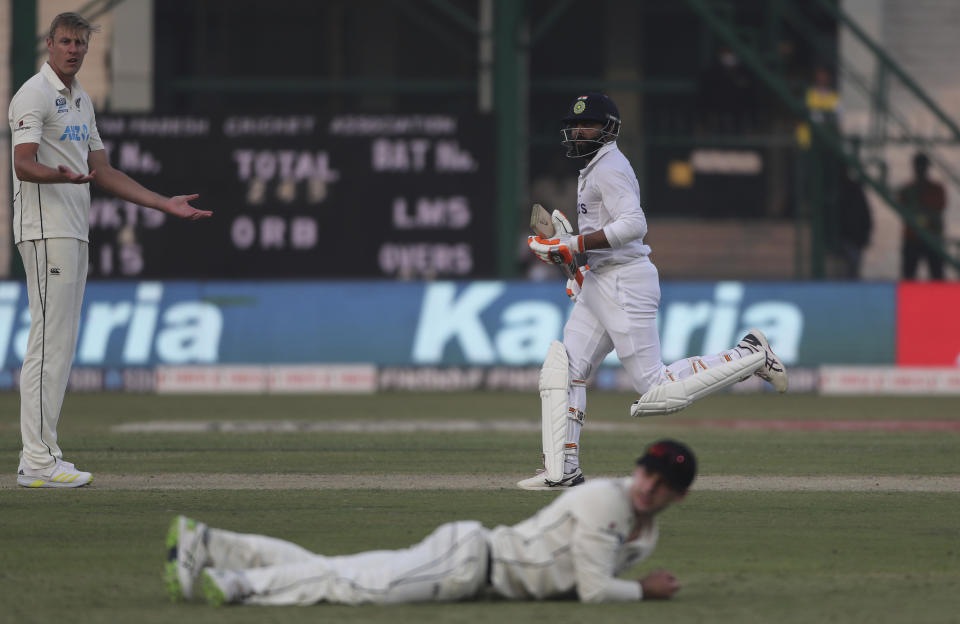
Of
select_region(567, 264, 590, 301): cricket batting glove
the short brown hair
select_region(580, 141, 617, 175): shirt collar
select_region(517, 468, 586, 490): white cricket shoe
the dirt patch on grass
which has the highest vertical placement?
the short brown hair

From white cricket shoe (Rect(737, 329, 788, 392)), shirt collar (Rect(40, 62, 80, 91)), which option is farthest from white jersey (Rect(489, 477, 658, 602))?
shirt collar (Rect(40, 62, 80, 91))

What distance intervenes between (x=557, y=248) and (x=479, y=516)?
1.61 meters

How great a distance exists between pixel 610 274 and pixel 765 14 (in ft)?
55.4

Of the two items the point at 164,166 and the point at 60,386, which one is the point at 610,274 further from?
the point at 164,166

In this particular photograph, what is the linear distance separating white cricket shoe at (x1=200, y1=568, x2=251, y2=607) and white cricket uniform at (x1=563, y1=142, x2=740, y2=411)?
11.4ft

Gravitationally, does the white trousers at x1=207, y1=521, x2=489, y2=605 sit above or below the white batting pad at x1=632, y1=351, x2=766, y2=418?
below

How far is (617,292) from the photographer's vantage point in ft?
28.4

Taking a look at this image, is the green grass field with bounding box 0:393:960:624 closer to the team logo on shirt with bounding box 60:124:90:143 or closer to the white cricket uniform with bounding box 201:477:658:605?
the white cricket uniform with bounding box 201:477:658:605

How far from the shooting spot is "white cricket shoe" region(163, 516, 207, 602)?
5.50 m

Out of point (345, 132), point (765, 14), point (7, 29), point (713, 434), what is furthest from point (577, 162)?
point (713, 434)

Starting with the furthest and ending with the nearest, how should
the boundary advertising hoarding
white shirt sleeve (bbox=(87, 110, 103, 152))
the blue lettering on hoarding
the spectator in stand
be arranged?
the spectator in stand < the blue lettering on hoarding < the boundary advertising hoarding < white shirt sleeve (bbox=(87, 110, 103, 152))

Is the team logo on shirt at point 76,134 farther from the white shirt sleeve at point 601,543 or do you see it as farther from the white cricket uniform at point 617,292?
the white shirt sleeve at point 601,543

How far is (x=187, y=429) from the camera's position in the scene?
514 inches

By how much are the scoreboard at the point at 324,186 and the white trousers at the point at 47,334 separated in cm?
975
